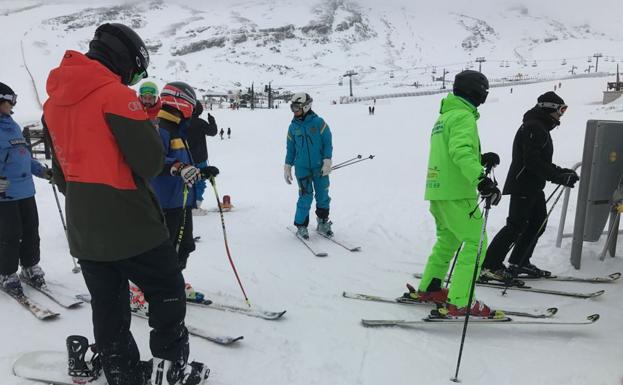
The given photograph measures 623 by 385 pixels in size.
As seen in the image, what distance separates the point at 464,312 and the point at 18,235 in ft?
11.9

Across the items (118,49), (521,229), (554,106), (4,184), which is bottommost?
(521,229)

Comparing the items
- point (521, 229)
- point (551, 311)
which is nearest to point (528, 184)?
point (521, 229)

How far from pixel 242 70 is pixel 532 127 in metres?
128

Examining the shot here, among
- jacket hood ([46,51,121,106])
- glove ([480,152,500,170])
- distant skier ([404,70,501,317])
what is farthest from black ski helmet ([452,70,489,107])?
jacket hood ([46,51,121,106])

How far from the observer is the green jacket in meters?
3.10

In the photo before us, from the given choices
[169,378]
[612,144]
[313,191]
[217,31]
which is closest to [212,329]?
[169,378]

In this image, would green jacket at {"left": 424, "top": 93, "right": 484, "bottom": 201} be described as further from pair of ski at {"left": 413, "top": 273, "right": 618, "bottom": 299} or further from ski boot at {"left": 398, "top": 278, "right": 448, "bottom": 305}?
pair of ski at {"left": 413, "top": 273, "right": 618, "bottom": 299}

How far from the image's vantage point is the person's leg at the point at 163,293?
222 centimetres

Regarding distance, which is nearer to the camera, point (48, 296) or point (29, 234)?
point (48, 296)

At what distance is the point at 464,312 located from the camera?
3352 mm

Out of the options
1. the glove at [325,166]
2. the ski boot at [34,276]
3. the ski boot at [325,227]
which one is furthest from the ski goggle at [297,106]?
the ski boot at [34,276]

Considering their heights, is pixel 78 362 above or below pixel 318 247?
above

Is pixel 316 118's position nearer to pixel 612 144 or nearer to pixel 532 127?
pixel 532 127

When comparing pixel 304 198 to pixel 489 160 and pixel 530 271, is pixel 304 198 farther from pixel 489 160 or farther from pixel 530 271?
pixel 489 160
